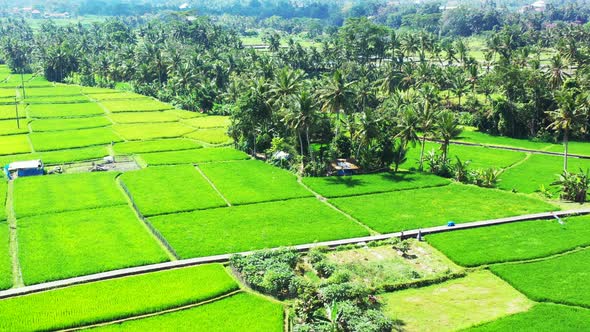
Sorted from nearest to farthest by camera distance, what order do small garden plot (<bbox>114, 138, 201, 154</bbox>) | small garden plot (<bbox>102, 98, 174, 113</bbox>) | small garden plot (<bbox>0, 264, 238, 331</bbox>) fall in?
small garden plot (<bbox>0, 264, 238, 331</bbox>) → small garden plot (<bbox>114, 138, 201, 154</bbox>) → small garden plot (<bbox>102, 98, 174, 113</bbox>)

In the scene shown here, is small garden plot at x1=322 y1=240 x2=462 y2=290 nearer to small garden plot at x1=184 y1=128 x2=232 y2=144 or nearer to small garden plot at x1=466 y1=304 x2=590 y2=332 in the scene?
small garden plot at x1=466 y1=304 x2=590 y2=332

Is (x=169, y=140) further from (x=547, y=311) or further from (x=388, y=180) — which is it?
(x=547, y=311)

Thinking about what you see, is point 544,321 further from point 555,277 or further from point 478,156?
point 478,156

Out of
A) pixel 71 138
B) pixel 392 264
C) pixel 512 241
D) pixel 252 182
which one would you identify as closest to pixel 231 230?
pixel 392 264

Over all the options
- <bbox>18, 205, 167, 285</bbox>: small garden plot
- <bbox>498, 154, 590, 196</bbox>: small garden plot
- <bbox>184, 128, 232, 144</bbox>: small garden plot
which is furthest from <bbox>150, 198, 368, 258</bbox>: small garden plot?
<bbox>184, 128, 232, 144</bbox>: small garden plot

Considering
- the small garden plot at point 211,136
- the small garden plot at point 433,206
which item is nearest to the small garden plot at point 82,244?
the small garden plot at point 433,206

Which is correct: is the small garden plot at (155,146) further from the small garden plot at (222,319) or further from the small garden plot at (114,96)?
the small garden plot at (222,319)
